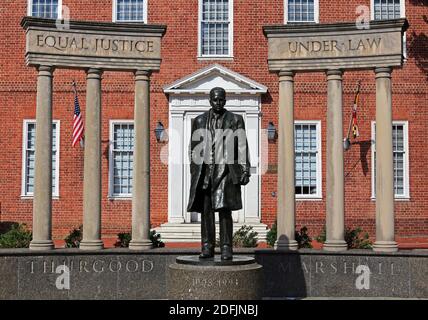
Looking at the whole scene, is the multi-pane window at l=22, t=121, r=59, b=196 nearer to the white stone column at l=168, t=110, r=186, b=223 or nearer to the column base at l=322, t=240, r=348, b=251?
the white stone column at l=168, t=110, r=186, b=223

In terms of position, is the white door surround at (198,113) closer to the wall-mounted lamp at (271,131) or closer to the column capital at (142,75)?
the wall-mounted lamp at (271,131)

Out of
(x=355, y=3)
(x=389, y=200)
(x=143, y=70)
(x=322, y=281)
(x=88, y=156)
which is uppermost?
(x=355, y=3)

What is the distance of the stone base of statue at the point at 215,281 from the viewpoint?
879 cm

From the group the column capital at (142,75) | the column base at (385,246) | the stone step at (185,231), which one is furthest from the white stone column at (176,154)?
the column base at (385,246)

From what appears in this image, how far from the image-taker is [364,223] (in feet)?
69.9

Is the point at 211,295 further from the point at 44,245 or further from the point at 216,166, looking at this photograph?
the point at 44,245

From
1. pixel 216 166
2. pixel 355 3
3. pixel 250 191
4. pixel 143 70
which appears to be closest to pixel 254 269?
pixel 216 166

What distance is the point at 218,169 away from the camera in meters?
9.45

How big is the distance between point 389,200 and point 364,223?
27.4 feet

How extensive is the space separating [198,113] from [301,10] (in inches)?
202

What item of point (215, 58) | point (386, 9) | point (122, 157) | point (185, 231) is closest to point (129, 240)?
point (185, 231)

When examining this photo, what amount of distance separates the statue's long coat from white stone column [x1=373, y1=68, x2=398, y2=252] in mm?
4786

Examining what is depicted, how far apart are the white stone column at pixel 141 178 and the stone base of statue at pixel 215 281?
4.31m

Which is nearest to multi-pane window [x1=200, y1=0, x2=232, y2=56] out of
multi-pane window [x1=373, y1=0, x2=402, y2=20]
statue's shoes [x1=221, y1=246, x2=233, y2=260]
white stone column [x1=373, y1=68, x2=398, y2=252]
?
multi-pane window [x1=373, y1=0, x2=402, y2=20]
